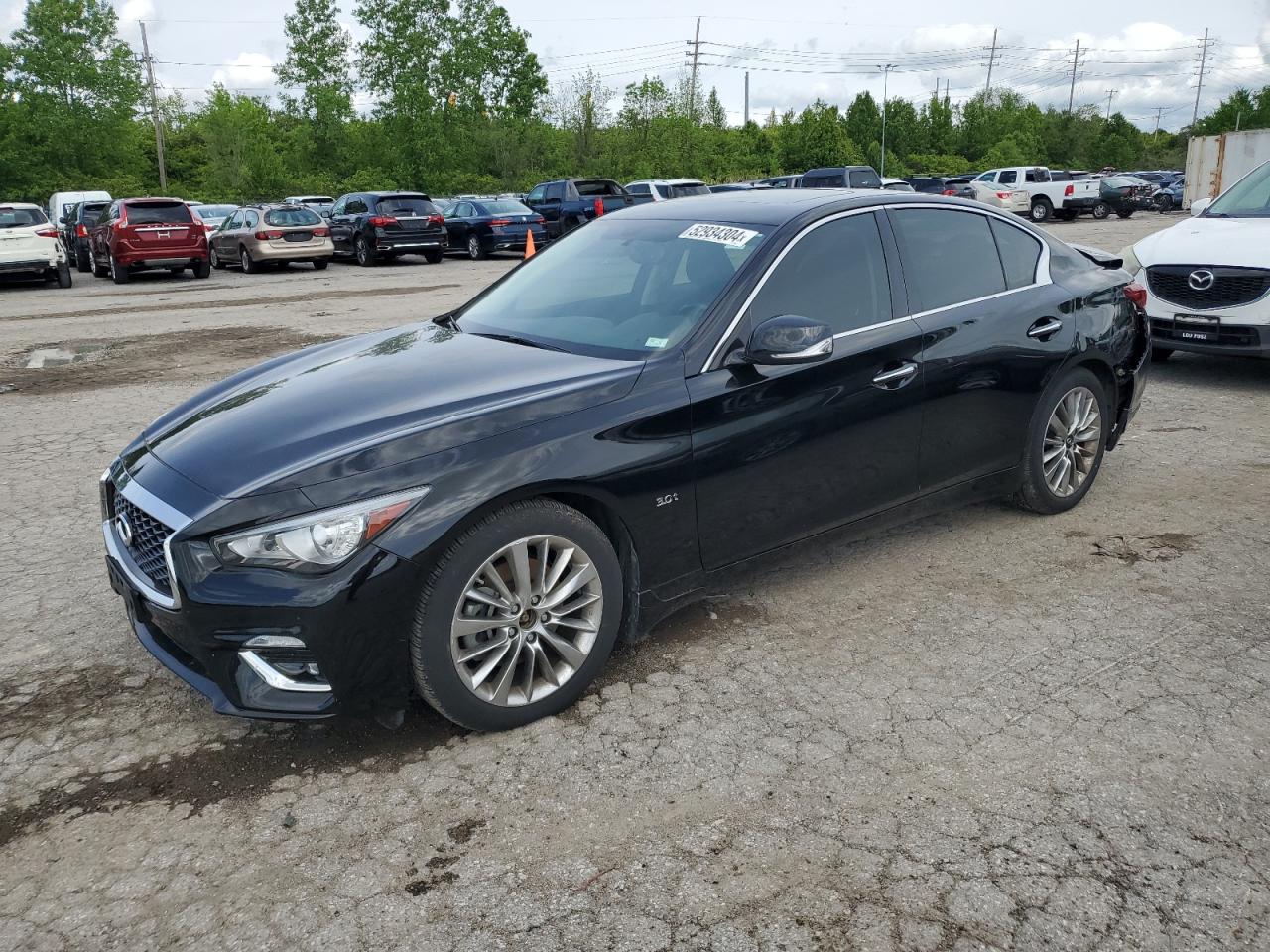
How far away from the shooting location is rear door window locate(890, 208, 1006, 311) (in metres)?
4.56

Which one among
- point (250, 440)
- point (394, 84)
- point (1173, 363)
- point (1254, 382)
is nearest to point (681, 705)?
point (250, 440)

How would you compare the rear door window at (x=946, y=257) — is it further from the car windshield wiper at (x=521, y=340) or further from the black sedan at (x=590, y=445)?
the car windshield wiper at (x=521, y=340)

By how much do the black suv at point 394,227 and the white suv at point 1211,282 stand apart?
18429 mm

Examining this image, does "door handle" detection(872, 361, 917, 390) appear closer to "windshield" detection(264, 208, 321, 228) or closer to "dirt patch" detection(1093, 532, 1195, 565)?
"dirt patch" detection(1093, 532, 1195, 565)

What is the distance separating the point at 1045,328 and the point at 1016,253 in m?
0.39

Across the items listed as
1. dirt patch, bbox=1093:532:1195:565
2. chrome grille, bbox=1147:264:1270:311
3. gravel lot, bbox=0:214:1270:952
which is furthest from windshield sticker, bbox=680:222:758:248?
chrome grille, bbox=1147:264:1270:311

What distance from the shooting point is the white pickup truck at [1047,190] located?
39312 millimetres

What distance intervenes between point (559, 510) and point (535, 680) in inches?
22.4

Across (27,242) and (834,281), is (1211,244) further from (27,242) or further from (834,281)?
(27,242)

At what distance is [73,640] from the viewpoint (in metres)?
4.21

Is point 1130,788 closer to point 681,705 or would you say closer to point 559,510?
point 681,705

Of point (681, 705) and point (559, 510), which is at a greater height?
point (559, 510)

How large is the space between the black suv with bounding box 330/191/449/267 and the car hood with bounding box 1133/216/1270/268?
60.4ft

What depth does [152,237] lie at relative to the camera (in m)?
21.5
